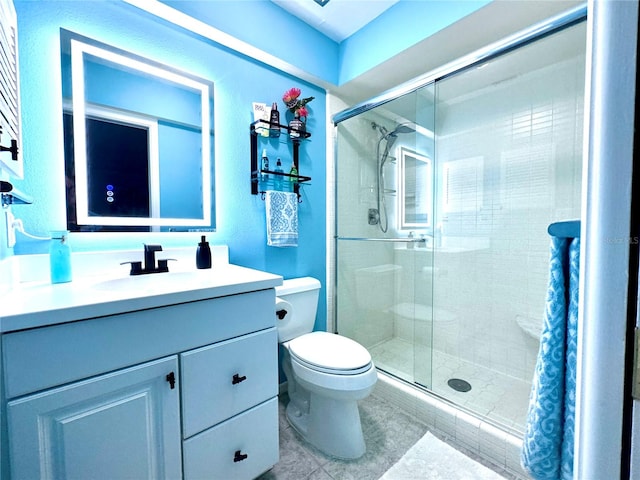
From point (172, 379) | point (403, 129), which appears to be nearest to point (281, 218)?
point (172, 379)

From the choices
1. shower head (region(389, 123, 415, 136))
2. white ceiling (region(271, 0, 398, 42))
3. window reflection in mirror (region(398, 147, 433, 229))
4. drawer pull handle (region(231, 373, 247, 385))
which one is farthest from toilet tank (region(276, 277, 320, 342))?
white ceiling (region(271, 0, 398, 42))

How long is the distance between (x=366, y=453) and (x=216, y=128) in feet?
5.97

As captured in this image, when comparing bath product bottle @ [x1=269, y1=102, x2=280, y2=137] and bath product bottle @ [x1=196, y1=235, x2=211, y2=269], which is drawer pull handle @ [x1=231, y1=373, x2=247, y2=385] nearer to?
bath product bottle @ [x1=196, y1=235, x2=211, y2=269]

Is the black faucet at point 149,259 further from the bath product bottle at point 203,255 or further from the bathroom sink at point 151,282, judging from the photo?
the bath product bottle at point 203,255

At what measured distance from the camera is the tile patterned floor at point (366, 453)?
3.96ft

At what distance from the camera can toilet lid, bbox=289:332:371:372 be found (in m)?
1.27

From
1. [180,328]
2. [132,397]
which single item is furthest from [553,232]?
[132,397]

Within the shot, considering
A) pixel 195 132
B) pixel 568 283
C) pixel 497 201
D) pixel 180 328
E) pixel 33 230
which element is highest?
pixel 195 132

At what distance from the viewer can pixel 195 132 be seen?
143 cm

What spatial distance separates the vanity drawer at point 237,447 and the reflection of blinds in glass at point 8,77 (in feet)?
3.58

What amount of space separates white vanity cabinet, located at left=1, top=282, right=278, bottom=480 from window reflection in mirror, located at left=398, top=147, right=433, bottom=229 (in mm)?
1421

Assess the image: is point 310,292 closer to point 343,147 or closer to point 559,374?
point 343,147

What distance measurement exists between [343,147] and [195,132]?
1074 mm

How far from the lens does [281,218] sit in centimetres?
170
